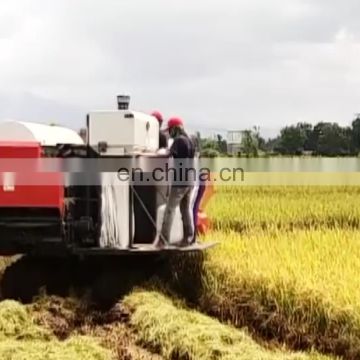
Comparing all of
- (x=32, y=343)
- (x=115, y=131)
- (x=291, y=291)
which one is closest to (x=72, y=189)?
(x=115, y=131)

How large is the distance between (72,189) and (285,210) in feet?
28.7

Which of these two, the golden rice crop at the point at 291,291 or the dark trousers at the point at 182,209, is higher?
the dark trousers at the point at 182,209

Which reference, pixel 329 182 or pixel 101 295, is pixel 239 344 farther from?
pixel 329 182

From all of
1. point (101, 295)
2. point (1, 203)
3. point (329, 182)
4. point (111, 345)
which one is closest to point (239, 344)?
point (111, 345)

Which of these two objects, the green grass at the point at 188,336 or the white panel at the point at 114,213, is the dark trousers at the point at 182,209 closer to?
the white panel at the point at 114,213

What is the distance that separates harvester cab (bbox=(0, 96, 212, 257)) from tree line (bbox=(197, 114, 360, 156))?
22973 mm

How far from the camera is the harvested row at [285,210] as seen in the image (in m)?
15.8

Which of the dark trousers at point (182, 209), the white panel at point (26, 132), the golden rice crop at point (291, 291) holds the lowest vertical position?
the golden rice crop at point (291, 291)

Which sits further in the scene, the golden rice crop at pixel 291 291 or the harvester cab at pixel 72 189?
the harvester cab at pixel 72 189

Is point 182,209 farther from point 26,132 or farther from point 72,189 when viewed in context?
point 26,132

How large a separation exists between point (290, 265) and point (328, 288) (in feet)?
3.35

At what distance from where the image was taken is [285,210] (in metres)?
17.6

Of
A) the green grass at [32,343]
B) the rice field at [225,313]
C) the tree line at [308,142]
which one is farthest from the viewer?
the tree line at [308,142]

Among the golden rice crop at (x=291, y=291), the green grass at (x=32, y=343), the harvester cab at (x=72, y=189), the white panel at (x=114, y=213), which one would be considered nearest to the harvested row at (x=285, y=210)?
the golden rice crop at (x=291, y=291)
